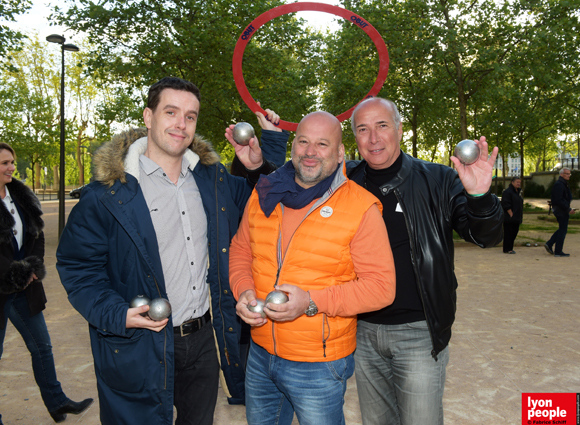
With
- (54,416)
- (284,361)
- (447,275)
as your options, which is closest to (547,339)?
(447,275)

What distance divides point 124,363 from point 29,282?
216 centimetres

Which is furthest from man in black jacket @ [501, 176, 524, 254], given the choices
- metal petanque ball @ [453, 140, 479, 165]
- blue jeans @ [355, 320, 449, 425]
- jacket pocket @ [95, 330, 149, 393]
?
jacket pocket @ [95, 330, 149, 393]

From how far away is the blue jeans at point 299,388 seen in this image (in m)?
2.49

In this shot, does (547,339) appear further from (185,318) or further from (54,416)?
(54,416)

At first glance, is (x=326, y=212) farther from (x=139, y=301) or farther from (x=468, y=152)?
(x=139, y=301)

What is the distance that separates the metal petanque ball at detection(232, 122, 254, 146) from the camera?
3078 mm

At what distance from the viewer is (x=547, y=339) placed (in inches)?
252

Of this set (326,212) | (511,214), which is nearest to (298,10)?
(326,212)

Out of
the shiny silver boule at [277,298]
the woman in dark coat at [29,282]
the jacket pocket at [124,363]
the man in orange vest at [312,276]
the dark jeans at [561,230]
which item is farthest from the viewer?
the dark jeans at [561,230]

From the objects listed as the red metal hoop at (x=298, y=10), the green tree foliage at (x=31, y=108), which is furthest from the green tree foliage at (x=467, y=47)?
the green tree foliage at (x=31, y=108)

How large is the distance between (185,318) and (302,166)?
1181 mm

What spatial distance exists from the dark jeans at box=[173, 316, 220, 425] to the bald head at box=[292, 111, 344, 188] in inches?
47.7

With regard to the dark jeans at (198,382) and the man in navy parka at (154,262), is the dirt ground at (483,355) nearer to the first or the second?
the dark jeans at (198,382)

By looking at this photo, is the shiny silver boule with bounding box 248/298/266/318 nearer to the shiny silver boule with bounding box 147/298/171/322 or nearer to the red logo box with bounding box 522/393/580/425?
the shiny silver boule with bounding box 147/298/171/322
